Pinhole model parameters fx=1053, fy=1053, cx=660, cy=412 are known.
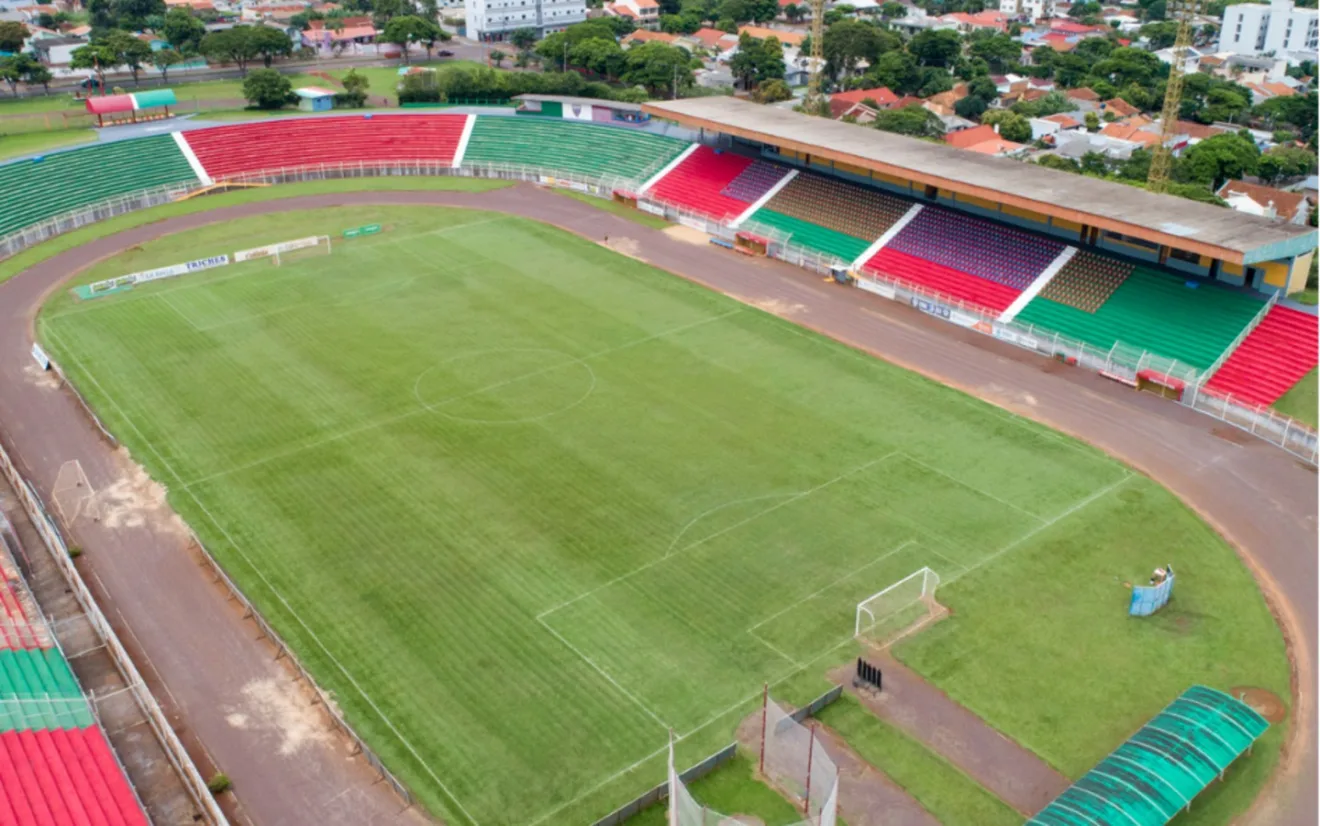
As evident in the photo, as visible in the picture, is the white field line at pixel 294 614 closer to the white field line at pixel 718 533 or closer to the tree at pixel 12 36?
the white field line at pixel 718 533

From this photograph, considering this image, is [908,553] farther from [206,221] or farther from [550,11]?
[550,11]

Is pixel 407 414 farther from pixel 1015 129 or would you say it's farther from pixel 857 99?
pixel 857 99

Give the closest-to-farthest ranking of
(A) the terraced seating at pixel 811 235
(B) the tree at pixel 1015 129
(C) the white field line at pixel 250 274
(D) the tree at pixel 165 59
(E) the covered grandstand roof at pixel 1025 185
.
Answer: (E) the covered grandstand roof at pixel 1025 185, (C) the white field line at pixel 250 274, (A) the terraced seating at pixel 811 235, (B) the tree at pixel 1015 129, (D) the tree at pixel 165 59

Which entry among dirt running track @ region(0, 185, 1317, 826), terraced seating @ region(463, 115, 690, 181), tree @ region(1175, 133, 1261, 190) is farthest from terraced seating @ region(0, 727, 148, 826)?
tree @ region(1175, 133, 1261, 190)

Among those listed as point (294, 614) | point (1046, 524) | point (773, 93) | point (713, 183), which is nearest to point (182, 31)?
point (773, 93)

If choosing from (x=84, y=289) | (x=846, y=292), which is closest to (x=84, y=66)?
(x=84, y=289)

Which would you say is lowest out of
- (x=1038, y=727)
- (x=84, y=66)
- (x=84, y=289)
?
(x=1038, y=727)

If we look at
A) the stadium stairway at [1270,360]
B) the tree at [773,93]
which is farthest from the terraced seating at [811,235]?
the tree at [773,93]

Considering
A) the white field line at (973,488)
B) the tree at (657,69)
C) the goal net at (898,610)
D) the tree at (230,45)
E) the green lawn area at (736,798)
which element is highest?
the tree at (230,45)
